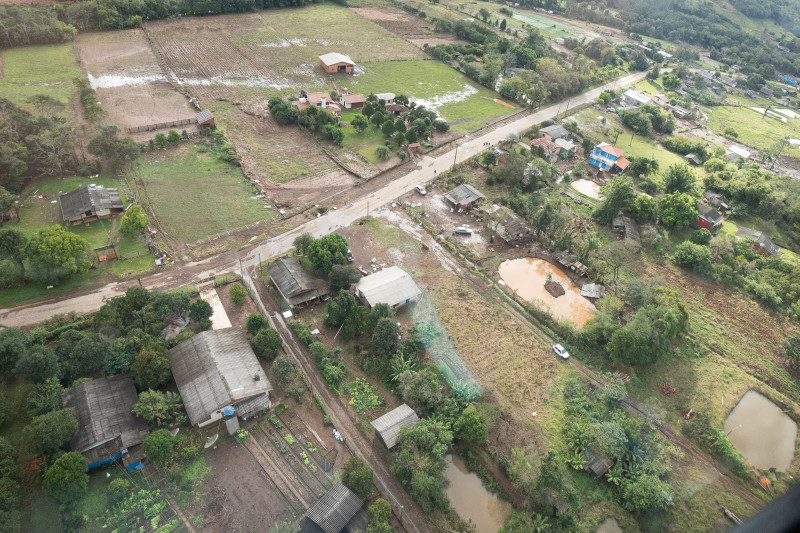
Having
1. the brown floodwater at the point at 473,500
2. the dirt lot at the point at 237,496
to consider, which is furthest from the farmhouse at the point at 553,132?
the dirt lot at the point at 237,496

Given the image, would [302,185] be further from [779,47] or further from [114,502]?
[779,47]

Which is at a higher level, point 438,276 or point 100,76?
point 100,76

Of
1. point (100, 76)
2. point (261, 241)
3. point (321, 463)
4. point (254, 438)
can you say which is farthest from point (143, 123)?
point (321, 463)

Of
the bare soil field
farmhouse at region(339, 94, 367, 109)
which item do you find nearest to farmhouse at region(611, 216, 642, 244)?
farmhouse at region(339, 94, 367, 109)

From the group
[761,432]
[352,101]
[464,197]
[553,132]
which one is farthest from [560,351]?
[352,101]

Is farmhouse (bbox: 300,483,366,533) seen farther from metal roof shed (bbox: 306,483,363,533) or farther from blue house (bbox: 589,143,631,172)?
blue house (bbox: 589,143,631,172)

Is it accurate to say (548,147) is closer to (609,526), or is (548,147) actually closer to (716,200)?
(716,200)
